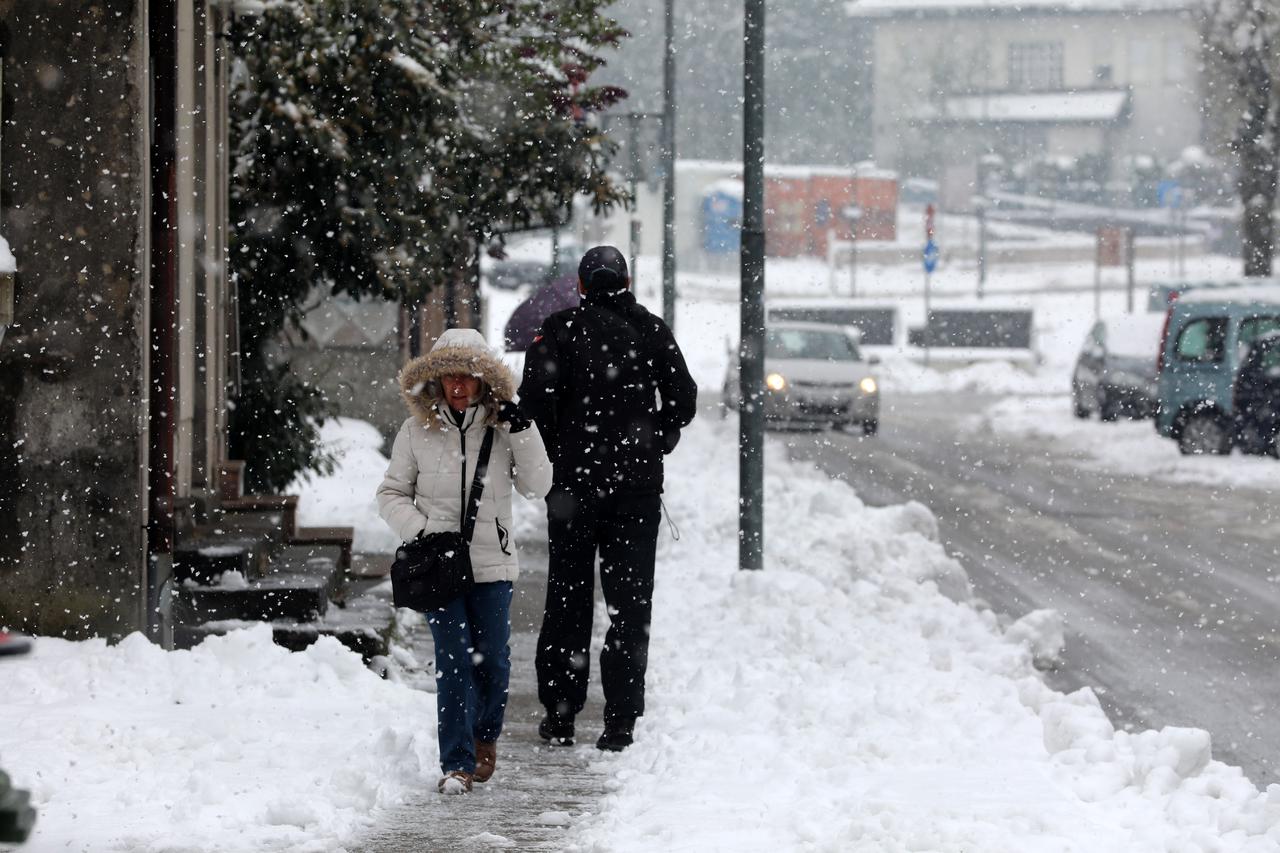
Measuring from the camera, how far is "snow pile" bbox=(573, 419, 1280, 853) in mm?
5785

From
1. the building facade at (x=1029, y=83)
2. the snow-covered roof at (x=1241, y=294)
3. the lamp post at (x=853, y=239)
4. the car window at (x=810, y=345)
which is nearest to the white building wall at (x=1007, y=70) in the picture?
the building facade at (x=1029, y=83)

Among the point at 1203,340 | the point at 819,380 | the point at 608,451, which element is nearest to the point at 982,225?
the point at 819,380

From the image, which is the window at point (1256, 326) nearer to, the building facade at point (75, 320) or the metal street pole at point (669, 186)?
the metal street pole at point (669, 186)

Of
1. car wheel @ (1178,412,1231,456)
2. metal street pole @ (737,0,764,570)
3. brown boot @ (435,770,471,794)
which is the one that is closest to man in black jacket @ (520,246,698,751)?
brown boot @ (435,770,471,794)

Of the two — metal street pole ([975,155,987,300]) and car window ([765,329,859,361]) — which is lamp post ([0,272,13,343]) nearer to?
car window ([765,329,859,361])

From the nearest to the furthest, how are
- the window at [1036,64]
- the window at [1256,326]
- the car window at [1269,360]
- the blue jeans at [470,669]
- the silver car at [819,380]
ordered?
the blue jeans at [470,669], the car window at [1269,360], the window at [1256,326], the silver car at [819,380], the window at [1036,64]

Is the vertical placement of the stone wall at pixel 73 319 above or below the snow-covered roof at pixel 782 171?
below

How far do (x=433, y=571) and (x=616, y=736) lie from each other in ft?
4.03

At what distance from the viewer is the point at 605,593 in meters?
7.33

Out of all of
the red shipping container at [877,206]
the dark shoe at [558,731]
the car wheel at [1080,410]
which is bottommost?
the car wheel at [1080,410]

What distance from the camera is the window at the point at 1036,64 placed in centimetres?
9238

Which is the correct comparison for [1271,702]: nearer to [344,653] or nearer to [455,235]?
[344,653]

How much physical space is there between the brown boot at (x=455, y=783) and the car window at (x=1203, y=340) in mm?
19276

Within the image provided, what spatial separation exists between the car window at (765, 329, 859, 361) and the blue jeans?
2170 centimetres
